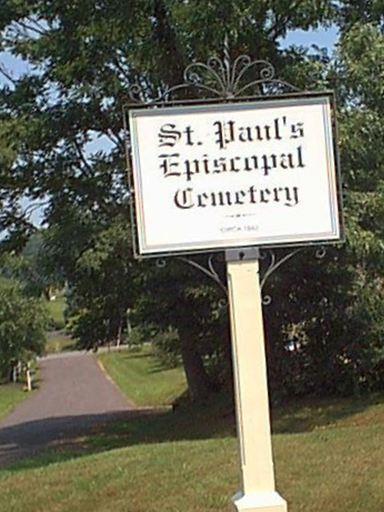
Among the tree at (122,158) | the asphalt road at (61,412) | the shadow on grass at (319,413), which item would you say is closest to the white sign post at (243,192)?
the tree at (122,158)

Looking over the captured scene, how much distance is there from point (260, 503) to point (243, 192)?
1.74 metres

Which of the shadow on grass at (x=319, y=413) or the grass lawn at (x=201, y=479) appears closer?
the grass lawn at (x=201, y=479)

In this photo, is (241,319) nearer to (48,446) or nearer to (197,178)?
(197,178)

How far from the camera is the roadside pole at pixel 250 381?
18.8ft

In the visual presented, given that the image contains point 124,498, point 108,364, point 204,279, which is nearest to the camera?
point 124,498

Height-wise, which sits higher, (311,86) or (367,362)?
(311,86)

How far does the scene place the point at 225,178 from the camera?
18.6 ft

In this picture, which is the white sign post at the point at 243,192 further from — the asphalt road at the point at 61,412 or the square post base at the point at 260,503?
the asphalt road at the point at 61,412

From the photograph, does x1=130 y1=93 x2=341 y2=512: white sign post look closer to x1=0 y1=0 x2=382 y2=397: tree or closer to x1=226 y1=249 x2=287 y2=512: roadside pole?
x1=226 y1=249 x2=287 y2=512: roadside pole

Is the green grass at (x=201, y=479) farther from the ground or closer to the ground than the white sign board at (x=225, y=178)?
closer to the ground

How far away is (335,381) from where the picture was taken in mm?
18609

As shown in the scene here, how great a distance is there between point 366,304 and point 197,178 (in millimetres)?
11237

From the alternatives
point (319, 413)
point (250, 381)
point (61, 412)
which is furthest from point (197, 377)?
point (250, 381)

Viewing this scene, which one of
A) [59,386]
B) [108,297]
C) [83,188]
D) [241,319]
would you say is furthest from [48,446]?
[59,386]
